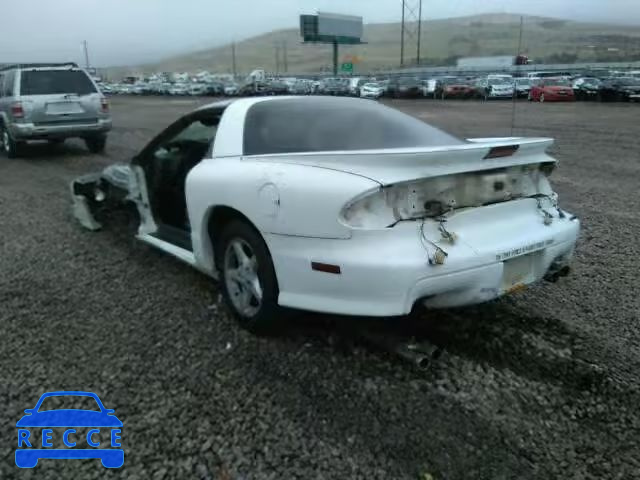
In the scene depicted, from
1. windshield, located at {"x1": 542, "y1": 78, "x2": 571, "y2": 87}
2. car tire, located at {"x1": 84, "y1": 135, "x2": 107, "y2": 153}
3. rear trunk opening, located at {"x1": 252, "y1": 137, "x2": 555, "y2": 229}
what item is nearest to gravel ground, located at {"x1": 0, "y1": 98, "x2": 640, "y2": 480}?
rear trunk opening, located at {"x1": 252, "y1": 137, "x2": 555, "y2": 229}

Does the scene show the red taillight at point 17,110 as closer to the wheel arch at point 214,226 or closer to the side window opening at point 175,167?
the side window opening at point 175,167

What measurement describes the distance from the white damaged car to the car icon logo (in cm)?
101

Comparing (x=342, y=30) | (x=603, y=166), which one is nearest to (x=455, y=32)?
(x=342, y=30)

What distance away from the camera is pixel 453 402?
2842 millimetres

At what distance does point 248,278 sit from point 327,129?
1.09m

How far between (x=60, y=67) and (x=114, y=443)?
1061 centimetres

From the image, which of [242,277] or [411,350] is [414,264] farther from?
[242,277]

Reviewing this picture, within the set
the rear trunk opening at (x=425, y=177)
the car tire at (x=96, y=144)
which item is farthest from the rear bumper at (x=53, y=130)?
the rear trunk opening at (x=425, y=177)

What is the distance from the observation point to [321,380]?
3.05 meters

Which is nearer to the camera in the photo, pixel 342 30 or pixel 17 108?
pixel 17 108

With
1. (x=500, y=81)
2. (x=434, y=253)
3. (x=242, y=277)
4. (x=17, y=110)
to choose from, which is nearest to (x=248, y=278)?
(x=242, y=277)

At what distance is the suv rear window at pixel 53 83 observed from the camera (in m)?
11.0

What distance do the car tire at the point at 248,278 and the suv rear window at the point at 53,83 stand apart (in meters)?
9.12

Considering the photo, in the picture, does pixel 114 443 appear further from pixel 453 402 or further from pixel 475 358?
pixel 475 358
